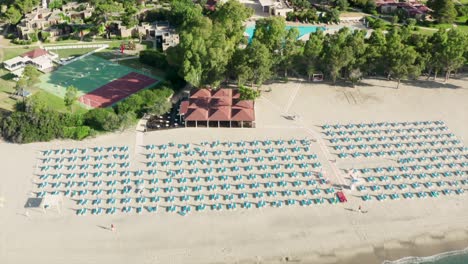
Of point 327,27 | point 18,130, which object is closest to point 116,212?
point 18,130

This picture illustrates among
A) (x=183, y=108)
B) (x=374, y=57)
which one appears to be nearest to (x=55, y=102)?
(x=183, y=108)

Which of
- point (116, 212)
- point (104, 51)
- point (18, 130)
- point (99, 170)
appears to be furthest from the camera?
point (104, 51)

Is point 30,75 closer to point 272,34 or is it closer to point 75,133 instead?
point 75,133

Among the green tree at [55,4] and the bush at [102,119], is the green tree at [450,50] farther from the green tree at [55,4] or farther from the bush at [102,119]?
the green tree at [55,4]

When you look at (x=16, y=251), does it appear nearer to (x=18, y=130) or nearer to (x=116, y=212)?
(x=116, y=212)

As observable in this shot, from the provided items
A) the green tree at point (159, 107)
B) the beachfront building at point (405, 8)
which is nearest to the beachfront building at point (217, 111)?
the green tree at point (159, 107)

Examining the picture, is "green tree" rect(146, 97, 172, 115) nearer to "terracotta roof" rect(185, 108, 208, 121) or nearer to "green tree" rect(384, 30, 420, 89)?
"terracotta roof" rect(185, 108, 208, 121)

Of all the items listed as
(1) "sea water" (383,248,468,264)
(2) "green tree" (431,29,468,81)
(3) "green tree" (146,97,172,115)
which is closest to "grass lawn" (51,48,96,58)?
(3) "green tree" (146,97,172,115)
